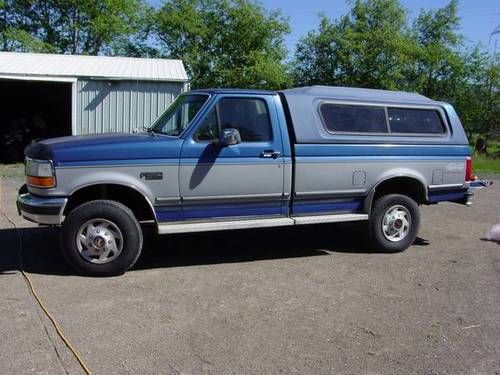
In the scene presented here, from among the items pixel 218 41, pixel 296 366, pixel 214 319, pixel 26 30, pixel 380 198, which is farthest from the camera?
pixel 26 30

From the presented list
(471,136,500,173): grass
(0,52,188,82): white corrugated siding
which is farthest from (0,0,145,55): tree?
(471,136,500,173): grass

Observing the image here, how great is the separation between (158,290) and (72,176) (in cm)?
146

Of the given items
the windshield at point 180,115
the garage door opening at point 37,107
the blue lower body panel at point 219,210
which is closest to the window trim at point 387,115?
the blue lower body panel at point 219,210

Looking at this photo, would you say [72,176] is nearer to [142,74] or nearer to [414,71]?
[142,74]

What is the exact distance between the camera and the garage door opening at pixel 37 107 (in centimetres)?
2075

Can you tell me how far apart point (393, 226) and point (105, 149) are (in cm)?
385

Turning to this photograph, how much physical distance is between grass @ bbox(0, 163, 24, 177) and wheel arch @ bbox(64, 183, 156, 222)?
9.66 m

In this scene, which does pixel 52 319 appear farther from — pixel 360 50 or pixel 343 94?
pixel 360 50

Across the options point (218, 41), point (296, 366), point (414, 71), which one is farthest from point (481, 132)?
point (296, 366)

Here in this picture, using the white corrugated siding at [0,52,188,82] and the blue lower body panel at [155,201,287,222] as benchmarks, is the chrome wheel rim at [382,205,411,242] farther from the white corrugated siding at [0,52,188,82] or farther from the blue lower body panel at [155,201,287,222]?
the white corrugated siding at [0,52,188,82]

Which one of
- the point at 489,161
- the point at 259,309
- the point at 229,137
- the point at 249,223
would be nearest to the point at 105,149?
the point at 229,137

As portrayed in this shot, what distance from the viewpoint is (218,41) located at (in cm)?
3098

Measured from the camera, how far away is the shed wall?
56.0ft

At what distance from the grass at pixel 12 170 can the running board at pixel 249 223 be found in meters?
10.2
